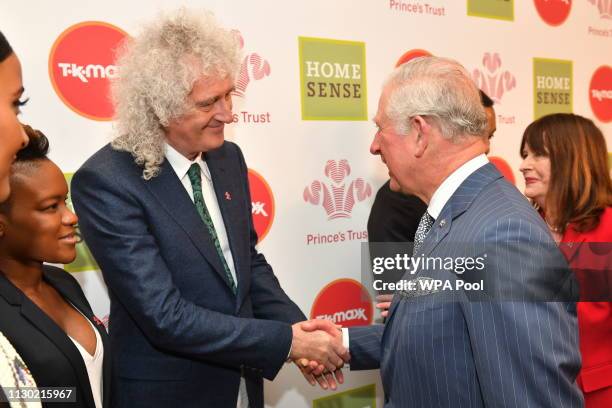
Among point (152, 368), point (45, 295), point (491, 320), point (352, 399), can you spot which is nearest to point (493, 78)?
point (352, 399)

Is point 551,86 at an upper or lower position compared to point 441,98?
upper

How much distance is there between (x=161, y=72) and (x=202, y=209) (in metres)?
0.43

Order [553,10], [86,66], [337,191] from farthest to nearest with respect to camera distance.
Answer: [553,10] < [337,191] < [86,66]

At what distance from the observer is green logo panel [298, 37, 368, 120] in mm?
2607

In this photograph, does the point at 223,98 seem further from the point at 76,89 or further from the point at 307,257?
the point at 307,257

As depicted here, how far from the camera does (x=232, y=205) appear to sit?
1.94m

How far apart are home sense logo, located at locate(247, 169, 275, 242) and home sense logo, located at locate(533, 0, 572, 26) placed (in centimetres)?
218

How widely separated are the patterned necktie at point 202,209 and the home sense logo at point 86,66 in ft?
1.59

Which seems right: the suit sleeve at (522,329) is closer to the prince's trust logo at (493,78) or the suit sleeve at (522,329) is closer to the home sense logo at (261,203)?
the home sense logo at (261,203)

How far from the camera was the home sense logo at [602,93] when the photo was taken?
3926 millimetres

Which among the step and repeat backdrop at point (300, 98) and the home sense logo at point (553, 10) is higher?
the home sense logo at point (553, 10)

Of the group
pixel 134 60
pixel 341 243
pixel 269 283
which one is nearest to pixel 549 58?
pixel 341 243

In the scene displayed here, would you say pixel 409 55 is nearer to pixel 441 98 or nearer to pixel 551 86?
pixel 551 86

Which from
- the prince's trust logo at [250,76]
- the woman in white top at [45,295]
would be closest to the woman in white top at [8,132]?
the woman in white top at [45,295]
